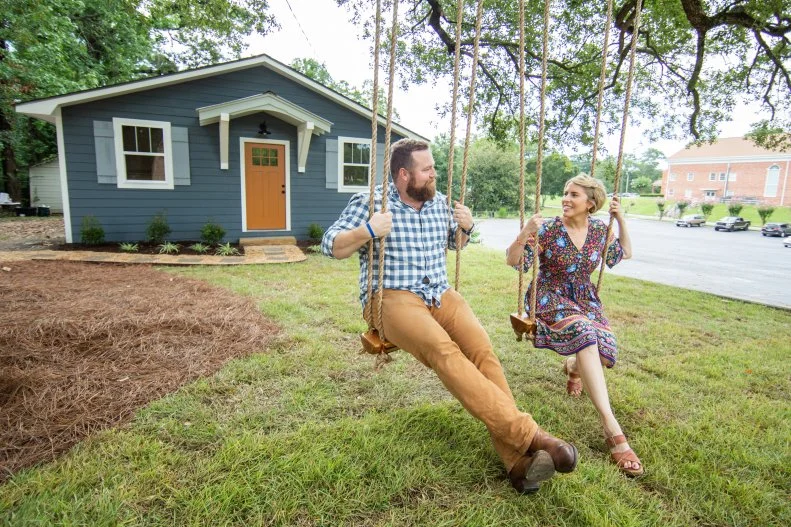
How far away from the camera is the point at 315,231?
34.2ft

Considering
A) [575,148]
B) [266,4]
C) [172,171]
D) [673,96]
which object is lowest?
[172,171]

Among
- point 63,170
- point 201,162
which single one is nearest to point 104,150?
point 63,170

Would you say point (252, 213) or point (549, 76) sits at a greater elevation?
point (549, 76)

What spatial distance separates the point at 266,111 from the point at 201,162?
71.1 inches

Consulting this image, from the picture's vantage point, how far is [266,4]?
5.89 metres

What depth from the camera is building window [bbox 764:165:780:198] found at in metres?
37.7

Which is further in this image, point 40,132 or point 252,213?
point 40,132

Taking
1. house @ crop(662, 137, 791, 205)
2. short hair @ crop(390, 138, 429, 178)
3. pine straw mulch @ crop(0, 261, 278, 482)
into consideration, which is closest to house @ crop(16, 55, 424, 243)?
pine straw mulch @ crop(0, 261, 278, 482)

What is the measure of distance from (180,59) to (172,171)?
1368cm

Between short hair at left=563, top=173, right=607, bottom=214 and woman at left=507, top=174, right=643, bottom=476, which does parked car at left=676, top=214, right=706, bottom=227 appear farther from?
short hair at left=563, top=173, right=607, bottom=214

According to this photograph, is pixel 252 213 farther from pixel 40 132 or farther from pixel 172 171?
pixel 40 132

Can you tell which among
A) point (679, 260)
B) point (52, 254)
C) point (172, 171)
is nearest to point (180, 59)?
point (172, 171)

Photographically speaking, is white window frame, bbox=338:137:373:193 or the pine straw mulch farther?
white window frame, bbox=338:137:373:193

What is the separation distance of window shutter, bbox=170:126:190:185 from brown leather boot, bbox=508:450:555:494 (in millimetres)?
9314
